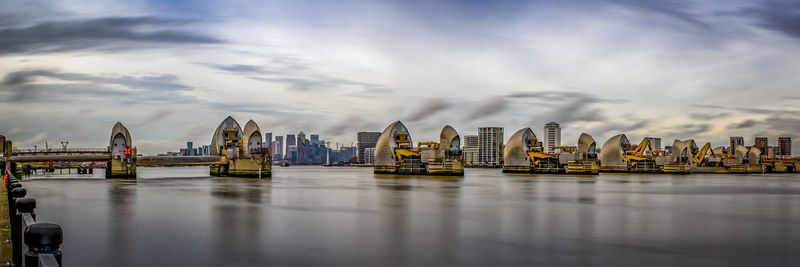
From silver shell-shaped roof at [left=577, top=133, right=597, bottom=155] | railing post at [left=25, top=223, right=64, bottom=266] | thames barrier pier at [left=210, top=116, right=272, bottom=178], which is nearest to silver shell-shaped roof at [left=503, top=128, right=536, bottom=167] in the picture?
silver shell-shaped roof at [left=577, top=133, right=597, bottom=155]

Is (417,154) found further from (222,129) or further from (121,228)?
(121,228)

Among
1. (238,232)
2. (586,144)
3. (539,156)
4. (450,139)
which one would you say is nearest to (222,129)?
(450,139)

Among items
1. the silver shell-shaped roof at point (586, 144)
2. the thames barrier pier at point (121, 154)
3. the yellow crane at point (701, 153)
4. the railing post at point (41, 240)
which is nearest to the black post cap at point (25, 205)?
the railing post at point (41, 240)

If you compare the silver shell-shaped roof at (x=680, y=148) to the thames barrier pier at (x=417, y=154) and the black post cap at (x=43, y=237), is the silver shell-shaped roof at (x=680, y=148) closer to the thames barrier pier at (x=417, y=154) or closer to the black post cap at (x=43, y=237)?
the thames barrier pier at (x=417, y=154)

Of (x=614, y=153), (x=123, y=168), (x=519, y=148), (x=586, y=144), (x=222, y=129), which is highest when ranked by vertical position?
(x=222, y=129)

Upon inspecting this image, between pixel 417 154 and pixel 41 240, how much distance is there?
4061 inches

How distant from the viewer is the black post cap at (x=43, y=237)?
141 inches

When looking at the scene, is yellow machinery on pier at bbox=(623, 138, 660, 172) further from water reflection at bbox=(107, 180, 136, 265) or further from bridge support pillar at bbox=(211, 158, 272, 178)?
water reflection at bbox=(107, 180, 136, 265)

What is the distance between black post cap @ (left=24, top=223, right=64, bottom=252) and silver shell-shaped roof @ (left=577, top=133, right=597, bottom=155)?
5068 inches

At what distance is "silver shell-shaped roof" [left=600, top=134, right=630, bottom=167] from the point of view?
138250 millimetres

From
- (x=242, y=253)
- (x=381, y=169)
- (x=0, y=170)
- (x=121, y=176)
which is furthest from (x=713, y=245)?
(x=381, y=169)

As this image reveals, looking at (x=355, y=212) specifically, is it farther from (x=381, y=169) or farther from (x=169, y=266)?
(x=381, y=169)

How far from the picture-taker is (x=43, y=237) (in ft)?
11.8

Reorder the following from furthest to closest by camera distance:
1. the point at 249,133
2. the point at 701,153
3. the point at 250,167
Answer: the point at 701,153, the point at 249,133, the point at 250,167
